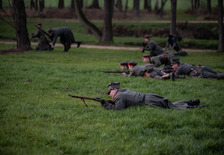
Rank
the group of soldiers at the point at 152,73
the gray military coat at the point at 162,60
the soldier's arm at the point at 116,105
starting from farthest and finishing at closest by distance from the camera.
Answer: the gray military coat at the point at 162,60, the group of soldiers at the point at 152,73, the soldier's arm at the point at 116,105

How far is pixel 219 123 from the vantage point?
5.75 m

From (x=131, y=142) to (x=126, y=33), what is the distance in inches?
1196

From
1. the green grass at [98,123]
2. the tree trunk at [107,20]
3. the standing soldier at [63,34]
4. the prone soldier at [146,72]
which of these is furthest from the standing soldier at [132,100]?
the tree trunk at [107,20]

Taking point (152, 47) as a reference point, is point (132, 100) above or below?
below

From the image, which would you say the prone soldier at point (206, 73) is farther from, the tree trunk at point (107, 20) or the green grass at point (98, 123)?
the tree trunk at point (107, 20)

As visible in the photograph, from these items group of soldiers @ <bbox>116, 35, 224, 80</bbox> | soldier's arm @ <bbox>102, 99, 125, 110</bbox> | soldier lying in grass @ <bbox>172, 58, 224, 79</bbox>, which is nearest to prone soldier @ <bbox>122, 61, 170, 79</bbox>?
group of soldiers @ <bbox>116, 35, 224, 80</bbox>

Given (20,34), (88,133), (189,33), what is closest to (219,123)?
(88,133)

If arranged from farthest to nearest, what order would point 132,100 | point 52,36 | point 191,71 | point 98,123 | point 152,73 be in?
point 52,36 < point 191,71 < point 152,73 < point 132,100 < point 98,123

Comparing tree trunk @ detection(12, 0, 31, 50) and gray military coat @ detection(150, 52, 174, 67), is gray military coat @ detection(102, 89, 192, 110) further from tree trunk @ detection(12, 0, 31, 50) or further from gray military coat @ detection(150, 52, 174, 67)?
tree trunk @ detection(12, 0, 31, 50)

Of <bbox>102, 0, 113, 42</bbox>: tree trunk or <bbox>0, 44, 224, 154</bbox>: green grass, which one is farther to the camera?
<bbox>102, 0, 113, 42</bbox>: tree trunk

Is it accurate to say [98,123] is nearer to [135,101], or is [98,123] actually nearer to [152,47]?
[135,101]

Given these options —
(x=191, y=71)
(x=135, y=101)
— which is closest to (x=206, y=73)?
(x=191, y=71)

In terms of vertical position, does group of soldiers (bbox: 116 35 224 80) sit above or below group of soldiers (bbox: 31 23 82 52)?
below

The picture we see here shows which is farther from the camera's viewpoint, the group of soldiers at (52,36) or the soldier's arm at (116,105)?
the group of soldiers at (52,36)
